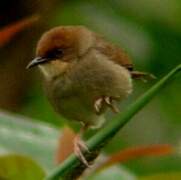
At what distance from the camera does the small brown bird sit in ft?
10.0

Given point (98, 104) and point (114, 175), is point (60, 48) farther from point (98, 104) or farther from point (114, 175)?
point (114, 175)

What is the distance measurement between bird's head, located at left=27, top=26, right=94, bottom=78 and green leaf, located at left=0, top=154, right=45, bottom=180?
23.1 inches

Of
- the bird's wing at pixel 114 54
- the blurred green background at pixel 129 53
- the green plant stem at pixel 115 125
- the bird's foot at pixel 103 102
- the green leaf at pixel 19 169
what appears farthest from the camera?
the blurred green background at pixel 129 53

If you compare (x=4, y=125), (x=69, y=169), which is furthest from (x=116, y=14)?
(x=69, y=169)

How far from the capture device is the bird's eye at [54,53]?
3.10m

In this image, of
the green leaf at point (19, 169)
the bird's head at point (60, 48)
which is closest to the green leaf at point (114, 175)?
the bird's head at point (60, 48)

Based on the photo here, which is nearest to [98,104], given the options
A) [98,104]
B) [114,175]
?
[98,104]

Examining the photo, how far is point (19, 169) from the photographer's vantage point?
247 centimetres

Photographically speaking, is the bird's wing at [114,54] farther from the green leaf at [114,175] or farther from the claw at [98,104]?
the green leaf at [114,175]

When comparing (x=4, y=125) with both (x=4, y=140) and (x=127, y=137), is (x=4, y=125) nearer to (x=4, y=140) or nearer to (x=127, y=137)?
(x=4, y=140)

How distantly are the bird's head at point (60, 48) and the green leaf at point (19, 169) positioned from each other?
1.92 ft

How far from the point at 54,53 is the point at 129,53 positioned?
1.49 meters

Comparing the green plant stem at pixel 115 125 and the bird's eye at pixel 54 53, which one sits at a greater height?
the green plant stem at pixel 115 125

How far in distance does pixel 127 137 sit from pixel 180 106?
0.39 m
